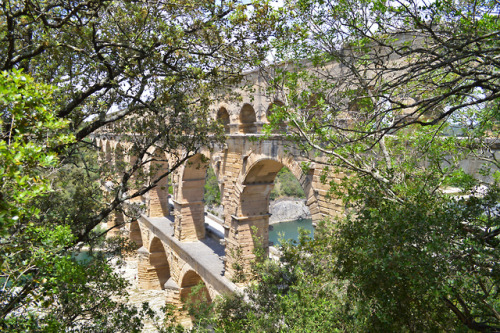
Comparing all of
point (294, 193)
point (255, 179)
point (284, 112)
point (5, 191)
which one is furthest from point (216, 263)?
point (294, 193)

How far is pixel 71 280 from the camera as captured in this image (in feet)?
11.3

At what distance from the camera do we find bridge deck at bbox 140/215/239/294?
10833mm

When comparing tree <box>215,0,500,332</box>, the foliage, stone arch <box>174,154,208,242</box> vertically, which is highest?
tree <box>215,0,500,332</box>

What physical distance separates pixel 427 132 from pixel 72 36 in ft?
16.9

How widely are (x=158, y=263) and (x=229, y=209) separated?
8043 millimetres

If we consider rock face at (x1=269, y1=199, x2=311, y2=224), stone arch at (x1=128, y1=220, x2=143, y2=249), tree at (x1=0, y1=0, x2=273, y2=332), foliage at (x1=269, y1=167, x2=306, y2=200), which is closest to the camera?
tree at (x1=0, y1=0, x2=273, y2=332)

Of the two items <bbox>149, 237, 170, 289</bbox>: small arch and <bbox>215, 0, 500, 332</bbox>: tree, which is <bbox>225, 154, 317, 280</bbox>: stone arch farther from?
<bbox>149, 237, 170, 289</bbox>: small arch

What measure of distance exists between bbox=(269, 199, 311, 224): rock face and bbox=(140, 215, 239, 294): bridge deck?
20191 mm

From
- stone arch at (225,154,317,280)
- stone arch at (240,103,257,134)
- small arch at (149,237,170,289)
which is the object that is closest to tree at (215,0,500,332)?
stone arch at (225,154,317,280)

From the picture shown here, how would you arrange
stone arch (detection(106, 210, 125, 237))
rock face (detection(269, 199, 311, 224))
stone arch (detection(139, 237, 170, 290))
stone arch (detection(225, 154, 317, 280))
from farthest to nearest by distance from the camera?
rock face (detection(269, 199, 311, 224)) → stone arch (detection(139, 237, 170, 290)) → stone arch (detection(225, 154, 317, 280)) → stone arch (detection(106, 210, 125, 237))

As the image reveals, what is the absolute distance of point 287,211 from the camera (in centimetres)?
3688

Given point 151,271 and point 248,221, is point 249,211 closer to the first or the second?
point 248,221

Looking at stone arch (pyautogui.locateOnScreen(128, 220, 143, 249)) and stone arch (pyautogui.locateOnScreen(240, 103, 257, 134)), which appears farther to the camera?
stone arch (pyautogui.locateOnScreen(128, 220, 143, 249))

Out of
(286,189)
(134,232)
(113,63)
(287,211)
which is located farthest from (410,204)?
(286,189)
